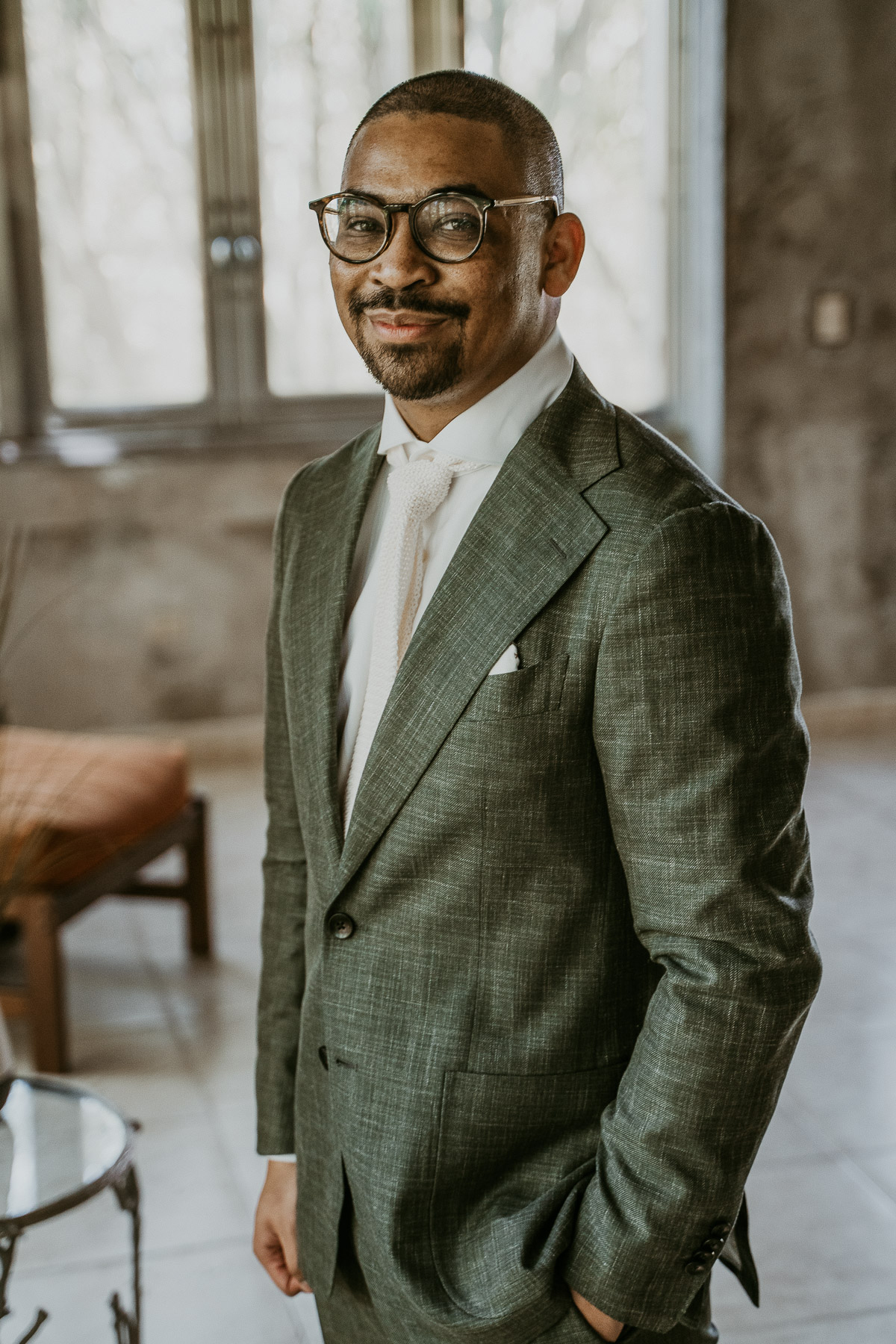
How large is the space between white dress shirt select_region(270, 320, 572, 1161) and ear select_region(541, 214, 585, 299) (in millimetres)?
42

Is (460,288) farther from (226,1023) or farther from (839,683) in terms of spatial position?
(839,683)

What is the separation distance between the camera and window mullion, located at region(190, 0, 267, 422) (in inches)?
177

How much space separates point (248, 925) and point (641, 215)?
121 inches

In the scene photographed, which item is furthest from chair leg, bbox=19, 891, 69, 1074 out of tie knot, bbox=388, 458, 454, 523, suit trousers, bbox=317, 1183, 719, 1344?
tie knot, bbox=388, 458, 454, 523

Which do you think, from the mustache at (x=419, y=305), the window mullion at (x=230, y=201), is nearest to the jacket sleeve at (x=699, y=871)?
the mustache at (x=419, y=305)

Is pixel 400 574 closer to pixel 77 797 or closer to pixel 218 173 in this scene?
pixel 77 797

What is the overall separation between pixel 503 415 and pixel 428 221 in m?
0.16

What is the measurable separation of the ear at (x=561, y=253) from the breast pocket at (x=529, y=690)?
0.31 meters

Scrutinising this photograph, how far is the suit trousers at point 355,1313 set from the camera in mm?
1082

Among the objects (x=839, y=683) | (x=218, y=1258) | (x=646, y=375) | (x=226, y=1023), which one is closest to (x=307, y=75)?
(x=646, y=375)

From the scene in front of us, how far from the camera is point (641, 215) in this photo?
500cm

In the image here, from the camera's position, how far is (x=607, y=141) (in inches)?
194

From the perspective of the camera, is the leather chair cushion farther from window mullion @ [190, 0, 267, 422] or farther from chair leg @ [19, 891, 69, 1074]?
window mullion @ [190, 0, 267, 422]

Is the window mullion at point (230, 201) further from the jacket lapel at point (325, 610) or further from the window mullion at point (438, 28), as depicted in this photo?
the jacket lapel at point (325, 610)
